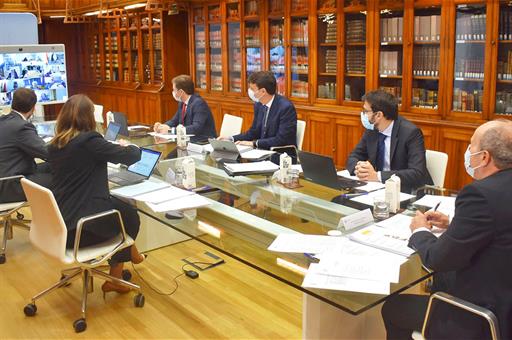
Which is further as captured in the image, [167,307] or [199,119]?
[199,119]

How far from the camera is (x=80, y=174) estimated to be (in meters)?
3.27

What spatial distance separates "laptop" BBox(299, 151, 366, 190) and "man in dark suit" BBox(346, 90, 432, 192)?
121 millimetres

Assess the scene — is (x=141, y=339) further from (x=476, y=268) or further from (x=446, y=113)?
(x=446, y=113)

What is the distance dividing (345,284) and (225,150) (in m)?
2.58

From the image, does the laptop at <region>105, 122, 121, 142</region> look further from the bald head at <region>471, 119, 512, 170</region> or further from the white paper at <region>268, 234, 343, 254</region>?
the bald head at <region>471, 119, 512, 170</region>

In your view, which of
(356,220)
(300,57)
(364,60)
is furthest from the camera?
(300,57)

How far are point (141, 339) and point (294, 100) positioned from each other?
14.6 ft

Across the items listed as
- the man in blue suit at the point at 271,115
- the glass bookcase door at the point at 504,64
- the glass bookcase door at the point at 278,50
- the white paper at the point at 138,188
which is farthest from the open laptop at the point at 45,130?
the glass bookcase door at the point at 504,64

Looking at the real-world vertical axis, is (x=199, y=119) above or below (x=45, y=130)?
above

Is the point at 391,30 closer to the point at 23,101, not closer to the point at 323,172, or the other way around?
the point at 323,172

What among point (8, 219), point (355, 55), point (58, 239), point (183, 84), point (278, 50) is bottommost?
point (8, 219)

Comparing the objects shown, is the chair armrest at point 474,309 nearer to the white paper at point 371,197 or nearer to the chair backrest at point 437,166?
the white paper at point 371,197

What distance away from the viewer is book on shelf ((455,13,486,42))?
5.12m

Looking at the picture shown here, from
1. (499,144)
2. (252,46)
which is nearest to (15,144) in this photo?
(499,144)
